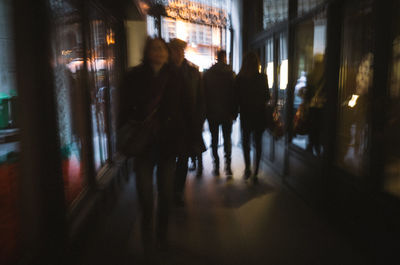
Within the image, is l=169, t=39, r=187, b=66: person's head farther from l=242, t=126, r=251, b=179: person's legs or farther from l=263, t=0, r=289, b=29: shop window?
l=263, t=0, r=289, b=29: shop window

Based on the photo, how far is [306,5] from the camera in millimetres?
3822

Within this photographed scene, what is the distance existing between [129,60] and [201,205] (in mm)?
3238

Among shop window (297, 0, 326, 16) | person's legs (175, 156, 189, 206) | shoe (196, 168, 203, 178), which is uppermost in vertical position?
shop window (297, 0, 326, 16)

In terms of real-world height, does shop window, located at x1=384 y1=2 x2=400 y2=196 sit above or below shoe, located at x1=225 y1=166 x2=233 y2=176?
above

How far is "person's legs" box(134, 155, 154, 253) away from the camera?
2365 mm

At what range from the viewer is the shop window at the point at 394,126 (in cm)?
225

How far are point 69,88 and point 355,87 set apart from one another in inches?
104

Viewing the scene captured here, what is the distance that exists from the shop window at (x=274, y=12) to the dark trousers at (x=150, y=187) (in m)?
3.09

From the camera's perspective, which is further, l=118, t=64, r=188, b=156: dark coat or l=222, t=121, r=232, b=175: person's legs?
l=222, t=121, r=232, b=175: person's legs

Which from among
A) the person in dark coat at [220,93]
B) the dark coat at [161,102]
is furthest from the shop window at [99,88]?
the person in dark coat at [220,93]

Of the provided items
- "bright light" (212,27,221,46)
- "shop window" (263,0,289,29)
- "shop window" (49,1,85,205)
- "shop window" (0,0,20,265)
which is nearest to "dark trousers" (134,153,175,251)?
"shop window" (49,1,85,205)

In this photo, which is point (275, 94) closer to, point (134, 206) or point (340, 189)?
point (340, 189)

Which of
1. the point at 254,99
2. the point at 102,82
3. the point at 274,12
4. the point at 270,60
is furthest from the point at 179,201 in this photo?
the point at 274,12

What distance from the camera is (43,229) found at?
215 centimetres
